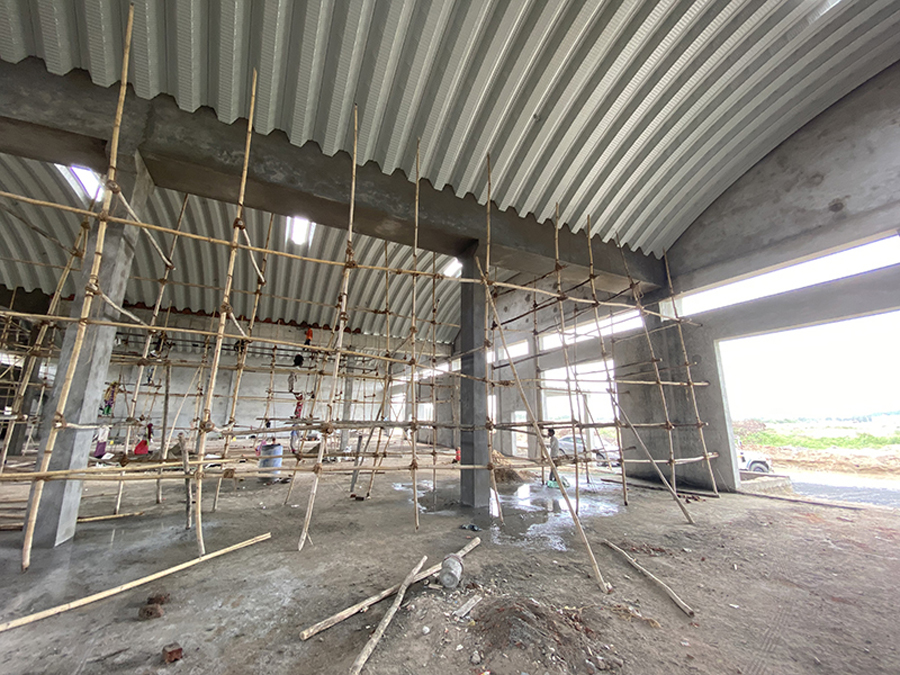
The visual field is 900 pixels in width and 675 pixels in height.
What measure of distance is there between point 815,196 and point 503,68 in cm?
657

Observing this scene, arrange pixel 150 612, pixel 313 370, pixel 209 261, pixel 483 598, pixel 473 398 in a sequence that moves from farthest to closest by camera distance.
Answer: pixel 209 261, pixel 313 370, pixel 473 398, pixel 483 598, pixel 150 612

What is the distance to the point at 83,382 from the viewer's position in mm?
4258

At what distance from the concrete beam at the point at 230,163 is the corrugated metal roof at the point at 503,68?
19 centimetres

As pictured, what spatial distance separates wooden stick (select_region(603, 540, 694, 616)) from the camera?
9.36ft

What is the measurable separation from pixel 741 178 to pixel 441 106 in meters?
7.11

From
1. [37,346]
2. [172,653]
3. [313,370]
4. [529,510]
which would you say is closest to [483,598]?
[172,653]

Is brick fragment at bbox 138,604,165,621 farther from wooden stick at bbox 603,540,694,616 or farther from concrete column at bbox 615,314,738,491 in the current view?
concrete column at bbox 615,314,738,491

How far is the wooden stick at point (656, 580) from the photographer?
2854 mm

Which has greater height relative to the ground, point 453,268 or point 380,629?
point 453,268

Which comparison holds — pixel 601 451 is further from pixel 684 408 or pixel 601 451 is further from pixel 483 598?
pixel 483 598

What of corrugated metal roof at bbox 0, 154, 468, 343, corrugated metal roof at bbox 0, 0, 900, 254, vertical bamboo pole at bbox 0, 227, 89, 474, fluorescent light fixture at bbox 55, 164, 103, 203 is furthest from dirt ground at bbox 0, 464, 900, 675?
fluorescent light fixture at bbox 55, 164, 103, 203

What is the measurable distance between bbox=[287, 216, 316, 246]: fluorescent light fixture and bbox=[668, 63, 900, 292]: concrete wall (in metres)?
9.77

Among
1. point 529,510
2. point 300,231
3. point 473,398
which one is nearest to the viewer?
point 529,510

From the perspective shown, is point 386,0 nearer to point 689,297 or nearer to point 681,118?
point 681,118
